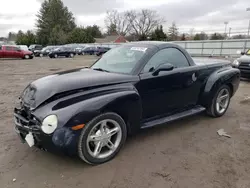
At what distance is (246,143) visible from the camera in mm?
3652

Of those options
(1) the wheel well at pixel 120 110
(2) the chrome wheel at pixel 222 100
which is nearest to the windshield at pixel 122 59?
(1) the wheel well at pixel 120 110

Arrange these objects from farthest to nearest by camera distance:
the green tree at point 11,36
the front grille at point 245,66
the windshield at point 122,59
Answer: the green tree at point 11,36 < the front grille at point 245,66 < the windshield at point 122,59

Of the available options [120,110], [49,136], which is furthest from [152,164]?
[49,136]

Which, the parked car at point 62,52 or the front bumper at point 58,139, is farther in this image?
the parked car at point 62,52

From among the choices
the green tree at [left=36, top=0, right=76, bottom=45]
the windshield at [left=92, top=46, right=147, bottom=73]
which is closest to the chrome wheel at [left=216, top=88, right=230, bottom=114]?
the windshield at [left=92, top=46, right=147, bottom=73]

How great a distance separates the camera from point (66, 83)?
3.01 metres

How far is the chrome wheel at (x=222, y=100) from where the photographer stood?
4.75 metres

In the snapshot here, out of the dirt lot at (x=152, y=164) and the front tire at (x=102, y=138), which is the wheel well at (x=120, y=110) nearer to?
the front tire at (x=102, y=138)

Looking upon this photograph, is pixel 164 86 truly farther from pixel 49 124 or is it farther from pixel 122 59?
pixel 49 124

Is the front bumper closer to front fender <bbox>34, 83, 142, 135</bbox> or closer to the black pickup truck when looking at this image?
the black pickup truck

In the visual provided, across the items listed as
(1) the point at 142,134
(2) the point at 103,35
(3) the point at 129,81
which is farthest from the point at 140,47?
(2) the point at 103,35

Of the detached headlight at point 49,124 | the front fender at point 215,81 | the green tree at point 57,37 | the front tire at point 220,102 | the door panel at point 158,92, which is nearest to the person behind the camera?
the detached headlight at point 49,124

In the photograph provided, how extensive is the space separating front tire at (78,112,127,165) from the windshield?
0.90m

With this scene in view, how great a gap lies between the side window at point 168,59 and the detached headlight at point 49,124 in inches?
62.2
